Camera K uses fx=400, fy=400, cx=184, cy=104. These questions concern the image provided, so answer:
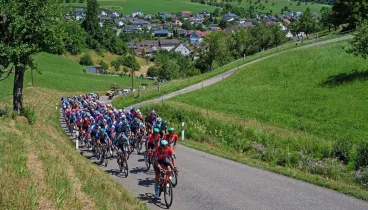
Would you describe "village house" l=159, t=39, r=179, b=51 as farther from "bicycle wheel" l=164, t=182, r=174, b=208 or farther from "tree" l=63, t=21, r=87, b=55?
"bicycle wheel" l=164, t=182, r=174, b=208

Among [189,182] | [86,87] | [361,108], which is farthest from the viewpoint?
[86,87]

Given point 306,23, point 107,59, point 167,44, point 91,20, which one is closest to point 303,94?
point 306,23

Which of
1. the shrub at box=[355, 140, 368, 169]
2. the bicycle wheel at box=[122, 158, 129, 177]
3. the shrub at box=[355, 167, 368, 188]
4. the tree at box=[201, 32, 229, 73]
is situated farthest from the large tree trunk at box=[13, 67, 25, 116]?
the tree at box=[201, 32, 229, 73]

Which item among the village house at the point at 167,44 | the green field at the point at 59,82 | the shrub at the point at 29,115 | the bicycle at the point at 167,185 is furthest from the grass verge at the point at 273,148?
the village house at the point at 167,44

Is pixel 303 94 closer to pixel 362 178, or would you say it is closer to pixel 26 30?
pixel 362 178

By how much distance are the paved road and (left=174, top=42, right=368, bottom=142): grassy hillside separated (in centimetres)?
960

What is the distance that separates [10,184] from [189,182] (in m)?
7.13

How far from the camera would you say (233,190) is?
1366 centimetres

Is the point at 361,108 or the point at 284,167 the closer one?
the point at 284,167

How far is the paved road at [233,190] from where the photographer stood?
40.2 ft

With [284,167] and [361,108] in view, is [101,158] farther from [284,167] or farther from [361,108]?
[361,108]

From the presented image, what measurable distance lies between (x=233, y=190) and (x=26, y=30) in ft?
52.1

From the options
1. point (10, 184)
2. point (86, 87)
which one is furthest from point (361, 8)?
point (10, 184)

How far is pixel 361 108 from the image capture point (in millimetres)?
27109
